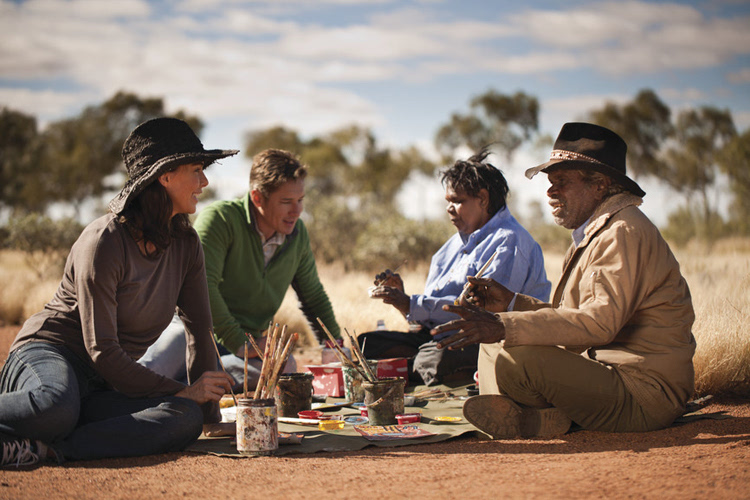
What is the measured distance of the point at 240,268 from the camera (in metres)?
5.49

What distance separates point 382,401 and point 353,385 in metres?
0.71

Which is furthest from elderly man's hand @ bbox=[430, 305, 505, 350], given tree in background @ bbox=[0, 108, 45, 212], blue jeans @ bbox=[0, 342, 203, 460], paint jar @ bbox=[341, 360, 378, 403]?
tree in background @ bbox=[0, 108, 45, 212]

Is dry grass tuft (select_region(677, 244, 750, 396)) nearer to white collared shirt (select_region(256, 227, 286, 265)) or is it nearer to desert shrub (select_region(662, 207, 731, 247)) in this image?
white collared shirt (select_region(256, 227, 286, 265))

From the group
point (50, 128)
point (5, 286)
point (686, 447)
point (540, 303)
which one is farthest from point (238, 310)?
point (50, 128)

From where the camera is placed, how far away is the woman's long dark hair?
375 centimetres

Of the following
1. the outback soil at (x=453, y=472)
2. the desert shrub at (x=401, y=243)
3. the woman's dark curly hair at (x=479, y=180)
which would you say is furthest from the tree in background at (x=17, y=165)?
the outback soil at (x=453, y=472)

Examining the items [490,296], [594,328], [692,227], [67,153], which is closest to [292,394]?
[490,296]

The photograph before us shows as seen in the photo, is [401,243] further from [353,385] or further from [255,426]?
[255,426]

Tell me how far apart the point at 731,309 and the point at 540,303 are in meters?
2.07

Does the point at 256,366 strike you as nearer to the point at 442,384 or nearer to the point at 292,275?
the point at 292,275

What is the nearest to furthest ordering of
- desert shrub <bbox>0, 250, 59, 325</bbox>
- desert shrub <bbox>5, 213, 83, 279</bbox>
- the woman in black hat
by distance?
1. the woman in black hat
2. desert shrub <bbox>0, 250, 59, 325</bbox>
3. desert shrub <bbox>5, 213, 83, 279</bbox>

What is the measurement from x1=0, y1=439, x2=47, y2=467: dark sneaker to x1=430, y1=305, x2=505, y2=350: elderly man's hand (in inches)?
70.7

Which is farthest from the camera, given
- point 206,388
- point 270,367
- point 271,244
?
point 271,244

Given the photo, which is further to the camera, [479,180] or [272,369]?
[479,180]
